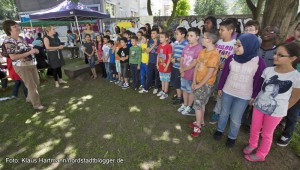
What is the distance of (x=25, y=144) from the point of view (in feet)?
10.6

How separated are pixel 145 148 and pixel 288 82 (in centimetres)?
236

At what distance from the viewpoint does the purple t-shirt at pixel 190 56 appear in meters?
3.52

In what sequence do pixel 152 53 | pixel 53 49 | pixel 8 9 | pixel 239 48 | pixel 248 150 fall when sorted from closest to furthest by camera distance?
pixel 239 48 → pixel 248 150 → pixel 152 53 → pixel 53 49 → pixel 8 9

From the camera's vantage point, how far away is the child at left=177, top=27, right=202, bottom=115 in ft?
11.3

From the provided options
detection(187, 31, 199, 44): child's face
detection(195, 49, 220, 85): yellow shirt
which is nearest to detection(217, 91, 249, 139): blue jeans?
detection(195, 49, 220, 85): yellow shirt

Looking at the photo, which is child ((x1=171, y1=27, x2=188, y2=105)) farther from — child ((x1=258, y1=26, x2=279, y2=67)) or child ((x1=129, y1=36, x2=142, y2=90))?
child ((x1=258, y1=26, x2=279, y2=67))

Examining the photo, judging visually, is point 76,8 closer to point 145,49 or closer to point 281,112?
point 145,49

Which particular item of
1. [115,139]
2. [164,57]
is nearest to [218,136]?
[115,139]

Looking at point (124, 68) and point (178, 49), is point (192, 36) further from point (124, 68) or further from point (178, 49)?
point (124, 68)

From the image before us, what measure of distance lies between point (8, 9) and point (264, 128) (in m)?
62.9

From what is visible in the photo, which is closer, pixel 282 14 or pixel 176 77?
pixel 282 14

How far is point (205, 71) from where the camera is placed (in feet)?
9.78

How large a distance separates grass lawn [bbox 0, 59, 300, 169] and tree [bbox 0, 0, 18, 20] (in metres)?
53.3

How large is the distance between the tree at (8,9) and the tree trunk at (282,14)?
5644 centimetres
